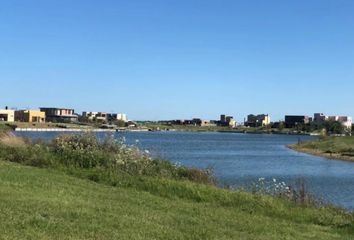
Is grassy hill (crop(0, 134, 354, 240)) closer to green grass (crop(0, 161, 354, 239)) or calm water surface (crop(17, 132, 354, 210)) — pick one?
green grass (crop(0, 161, 354, 239))

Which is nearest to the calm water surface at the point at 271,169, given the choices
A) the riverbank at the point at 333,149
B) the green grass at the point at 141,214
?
the green grass at the point at 141,214

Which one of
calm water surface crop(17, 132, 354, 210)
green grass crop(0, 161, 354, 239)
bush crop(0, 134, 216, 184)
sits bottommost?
calm water surface crop(17, 132, 354, 210)

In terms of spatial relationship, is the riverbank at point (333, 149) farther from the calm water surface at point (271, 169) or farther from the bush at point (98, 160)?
the bush at point (98, 160)

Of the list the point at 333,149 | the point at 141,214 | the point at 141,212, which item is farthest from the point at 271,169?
the point at 333,149

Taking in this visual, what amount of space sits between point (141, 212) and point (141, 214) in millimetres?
250

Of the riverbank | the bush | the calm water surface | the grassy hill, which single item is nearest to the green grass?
the grassy hill

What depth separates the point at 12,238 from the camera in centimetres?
812

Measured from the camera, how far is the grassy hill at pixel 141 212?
9.50m

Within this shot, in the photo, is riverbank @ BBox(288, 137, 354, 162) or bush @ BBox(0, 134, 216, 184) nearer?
bush @ BBox(0, 134, 216, 184)

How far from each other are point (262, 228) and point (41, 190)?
17.2 ft

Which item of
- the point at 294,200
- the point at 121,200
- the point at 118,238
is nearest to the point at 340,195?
the point at 294,200

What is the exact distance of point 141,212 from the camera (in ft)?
38.6

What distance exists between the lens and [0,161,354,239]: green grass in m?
9.44

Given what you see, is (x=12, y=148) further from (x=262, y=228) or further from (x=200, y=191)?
(x=262, y=228)
